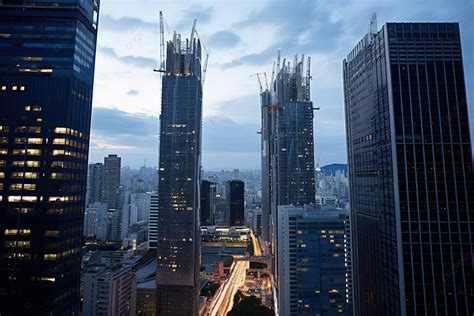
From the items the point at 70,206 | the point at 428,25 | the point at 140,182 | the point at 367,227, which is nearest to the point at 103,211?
the point at 140,182

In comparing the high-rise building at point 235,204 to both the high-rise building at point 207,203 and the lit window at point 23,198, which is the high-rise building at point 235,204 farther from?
the lit window at point 23,198

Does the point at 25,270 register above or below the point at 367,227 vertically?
below

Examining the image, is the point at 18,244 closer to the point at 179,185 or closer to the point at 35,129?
the point at 35,129

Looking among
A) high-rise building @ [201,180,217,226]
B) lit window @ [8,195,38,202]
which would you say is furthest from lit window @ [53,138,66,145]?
high-rise building @ [201,180,217,226]

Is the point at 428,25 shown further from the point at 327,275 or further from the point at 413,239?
the point at 327,275

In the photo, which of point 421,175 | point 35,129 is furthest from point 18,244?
point 421,175
